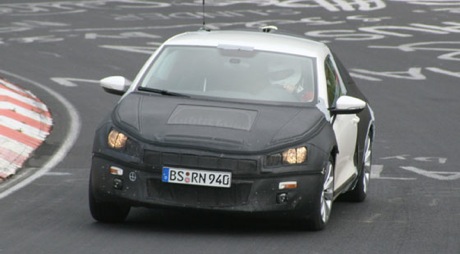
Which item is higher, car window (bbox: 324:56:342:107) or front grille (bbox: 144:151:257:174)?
car window (bbox: 324:56:342:107)

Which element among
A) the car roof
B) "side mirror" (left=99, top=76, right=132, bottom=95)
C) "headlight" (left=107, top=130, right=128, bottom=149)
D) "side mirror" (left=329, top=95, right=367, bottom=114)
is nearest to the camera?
"headlight" (left=107, top=130, right=128, bottom=149)

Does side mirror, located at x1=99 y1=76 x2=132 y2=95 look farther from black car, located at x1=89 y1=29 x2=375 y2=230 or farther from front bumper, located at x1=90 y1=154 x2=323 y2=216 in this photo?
front bumper, located at x1=90 y1=154 x2=323 y2=216

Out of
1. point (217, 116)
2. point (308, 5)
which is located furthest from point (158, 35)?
point (217, 116)

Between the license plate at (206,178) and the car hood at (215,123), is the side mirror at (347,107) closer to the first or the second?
the car hood at (215,123)

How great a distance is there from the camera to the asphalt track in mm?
10055

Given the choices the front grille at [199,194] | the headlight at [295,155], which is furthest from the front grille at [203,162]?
the headlight at [295,155]

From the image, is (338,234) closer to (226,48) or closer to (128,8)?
(226,48)

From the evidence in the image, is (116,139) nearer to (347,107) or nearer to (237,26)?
(347,107)

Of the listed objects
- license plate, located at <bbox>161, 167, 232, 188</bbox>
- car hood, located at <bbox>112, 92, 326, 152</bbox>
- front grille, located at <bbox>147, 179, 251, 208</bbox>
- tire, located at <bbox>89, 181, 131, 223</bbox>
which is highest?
car hood, located at <bbox>112, 92, 326, 152</bbox>

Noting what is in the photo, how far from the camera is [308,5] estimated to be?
120ft

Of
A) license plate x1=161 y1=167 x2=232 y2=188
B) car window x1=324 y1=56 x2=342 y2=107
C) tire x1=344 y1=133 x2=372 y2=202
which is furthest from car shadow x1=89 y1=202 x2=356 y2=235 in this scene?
tire x1=344 y1=133 x2=372 y2=202

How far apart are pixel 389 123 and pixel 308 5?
1869cm

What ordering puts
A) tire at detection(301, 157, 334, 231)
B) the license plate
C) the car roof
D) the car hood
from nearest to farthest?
the license plate < the car hood < tire at detection(301, 157, 334, 231) < the car roof

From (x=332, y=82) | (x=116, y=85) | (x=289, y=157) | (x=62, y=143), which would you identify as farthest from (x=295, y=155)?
(x=62, y=143)
